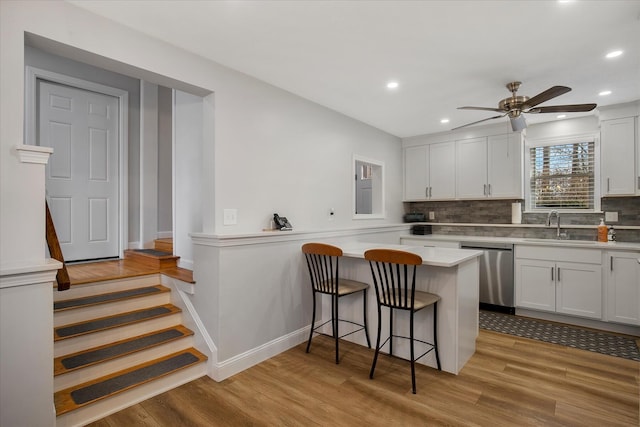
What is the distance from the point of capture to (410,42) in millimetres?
2385

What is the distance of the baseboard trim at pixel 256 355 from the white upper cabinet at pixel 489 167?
3.26 meters

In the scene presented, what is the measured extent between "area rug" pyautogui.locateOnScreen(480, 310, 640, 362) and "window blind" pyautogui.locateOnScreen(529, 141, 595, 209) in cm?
163

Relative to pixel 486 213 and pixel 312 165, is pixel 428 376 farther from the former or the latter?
pixel 486 213

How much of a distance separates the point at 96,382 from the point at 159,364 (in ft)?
1.31

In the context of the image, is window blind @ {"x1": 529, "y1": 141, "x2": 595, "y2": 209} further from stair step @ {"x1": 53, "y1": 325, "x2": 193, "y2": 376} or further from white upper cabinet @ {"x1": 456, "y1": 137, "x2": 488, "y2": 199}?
stair step @ {"x1": 53, "y1": 325, "x2": 193, "y2": 376}

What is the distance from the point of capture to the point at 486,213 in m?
4.94

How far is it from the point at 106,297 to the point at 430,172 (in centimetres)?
462

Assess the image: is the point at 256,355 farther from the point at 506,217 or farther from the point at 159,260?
the point at 506,217

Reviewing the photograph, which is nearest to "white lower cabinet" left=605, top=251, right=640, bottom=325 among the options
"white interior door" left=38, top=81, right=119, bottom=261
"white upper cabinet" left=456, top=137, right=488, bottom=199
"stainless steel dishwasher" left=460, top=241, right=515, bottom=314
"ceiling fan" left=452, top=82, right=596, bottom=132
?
"stainless steel dishwasher" left=460, top=241, right=515, bottom=314

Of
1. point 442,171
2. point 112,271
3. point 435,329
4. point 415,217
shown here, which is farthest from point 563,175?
point 112,271

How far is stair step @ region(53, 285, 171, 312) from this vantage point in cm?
253

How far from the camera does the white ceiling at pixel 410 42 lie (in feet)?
6.52

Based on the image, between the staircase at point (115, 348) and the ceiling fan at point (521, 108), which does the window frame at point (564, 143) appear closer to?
the ceiling fan at point (521, 108)

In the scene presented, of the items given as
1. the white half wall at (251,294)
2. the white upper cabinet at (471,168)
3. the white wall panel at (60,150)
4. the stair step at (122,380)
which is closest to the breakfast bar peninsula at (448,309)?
the white half wall at (251,294)
